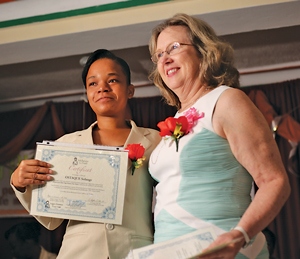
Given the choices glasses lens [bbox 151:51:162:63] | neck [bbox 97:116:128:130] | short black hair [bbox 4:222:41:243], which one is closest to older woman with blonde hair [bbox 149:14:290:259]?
glasses lens [bbox 151:51:162:63]

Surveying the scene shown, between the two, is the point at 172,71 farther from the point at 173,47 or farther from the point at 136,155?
the point at 136,155

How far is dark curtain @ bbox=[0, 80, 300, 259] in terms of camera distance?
337 centimetres

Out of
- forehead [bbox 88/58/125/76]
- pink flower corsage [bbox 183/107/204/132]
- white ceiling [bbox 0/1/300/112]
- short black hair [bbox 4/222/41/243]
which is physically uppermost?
white ceiling [bbox 0/1/300/112]

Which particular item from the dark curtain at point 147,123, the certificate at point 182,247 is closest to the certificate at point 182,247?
the certificate at point 182,247

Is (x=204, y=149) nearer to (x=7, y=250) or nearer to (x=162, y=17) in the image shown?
(x=162, y=17)

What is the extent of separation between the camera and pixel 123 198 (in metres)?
1.30

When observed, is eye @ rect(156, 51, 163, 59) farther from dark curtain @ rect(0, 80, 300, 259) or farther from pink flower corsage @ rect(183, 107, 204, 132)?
dark curtain @ rect(0, 80, 300, 259)

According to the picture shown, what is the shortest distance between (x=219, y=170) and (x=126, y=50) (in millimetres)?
2700

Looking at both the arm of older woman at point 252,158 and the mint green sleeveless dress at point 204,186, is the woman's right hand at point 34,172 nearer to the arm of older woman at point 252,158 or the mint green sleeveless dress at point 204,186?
the mint green sleeveless dress at point 204,186

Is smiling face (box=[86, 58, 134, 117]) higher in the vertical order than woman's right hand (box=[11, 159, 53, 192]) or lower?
higher

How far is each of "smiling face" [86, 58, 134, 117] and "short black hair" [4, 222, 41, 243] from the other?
108 inches

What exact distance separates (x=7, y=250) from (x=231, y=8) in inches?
138

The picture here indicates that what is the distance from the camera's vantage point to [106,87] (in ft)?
5.38

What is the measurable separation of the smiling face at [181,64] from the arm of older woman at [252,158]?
27 centimetres
